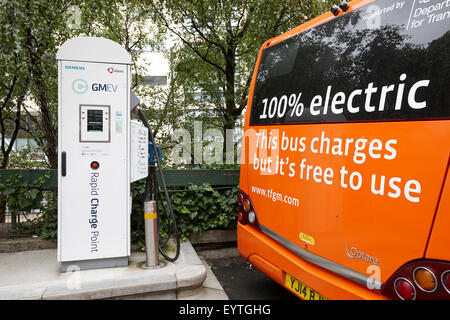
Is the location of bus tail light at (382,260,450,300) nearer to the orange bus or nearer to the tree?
the orange bus

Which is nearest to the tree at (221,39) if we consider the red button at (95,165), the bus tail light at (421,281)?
the red button at (95,165)

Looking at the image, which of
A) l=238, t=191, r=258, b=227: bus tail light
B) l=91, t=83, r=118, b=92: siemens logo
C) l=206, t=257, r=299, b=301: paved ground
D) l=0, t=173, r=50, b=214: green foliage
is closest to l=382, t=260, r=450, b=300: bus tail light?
l=238, t=191, r=258, b=227: bus tail light

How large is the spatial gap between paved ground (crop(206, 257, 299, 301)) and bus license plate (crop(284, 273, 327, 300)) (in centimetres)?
94

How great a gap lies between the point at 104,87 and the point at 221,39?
6.98m

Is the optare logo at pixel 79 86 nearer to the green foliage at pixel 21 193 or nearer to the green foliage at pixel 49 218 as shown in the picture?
the green foliage at pixel 21 193

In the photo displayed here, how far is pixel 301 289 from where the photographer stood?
2.50m

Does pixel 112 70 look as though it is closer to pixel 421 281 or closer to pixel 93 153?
pixel 93 153

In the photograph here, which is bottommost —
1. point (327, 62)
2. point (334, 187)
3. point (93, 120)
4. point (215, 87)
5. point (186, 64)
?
point (334, 187)

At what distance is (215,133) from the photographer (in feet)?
37.1

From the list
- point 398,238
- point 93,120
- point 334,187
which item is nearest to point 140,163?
point 93,120

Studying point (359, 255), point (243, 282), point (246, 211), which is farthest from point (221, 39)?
point (359, 255)

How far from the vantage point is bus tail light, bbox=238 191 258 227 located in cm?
319

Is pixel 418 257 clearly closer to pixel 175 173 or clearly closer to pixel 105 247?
pixel 105 247

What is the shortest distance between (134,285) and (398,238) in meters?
2.29
